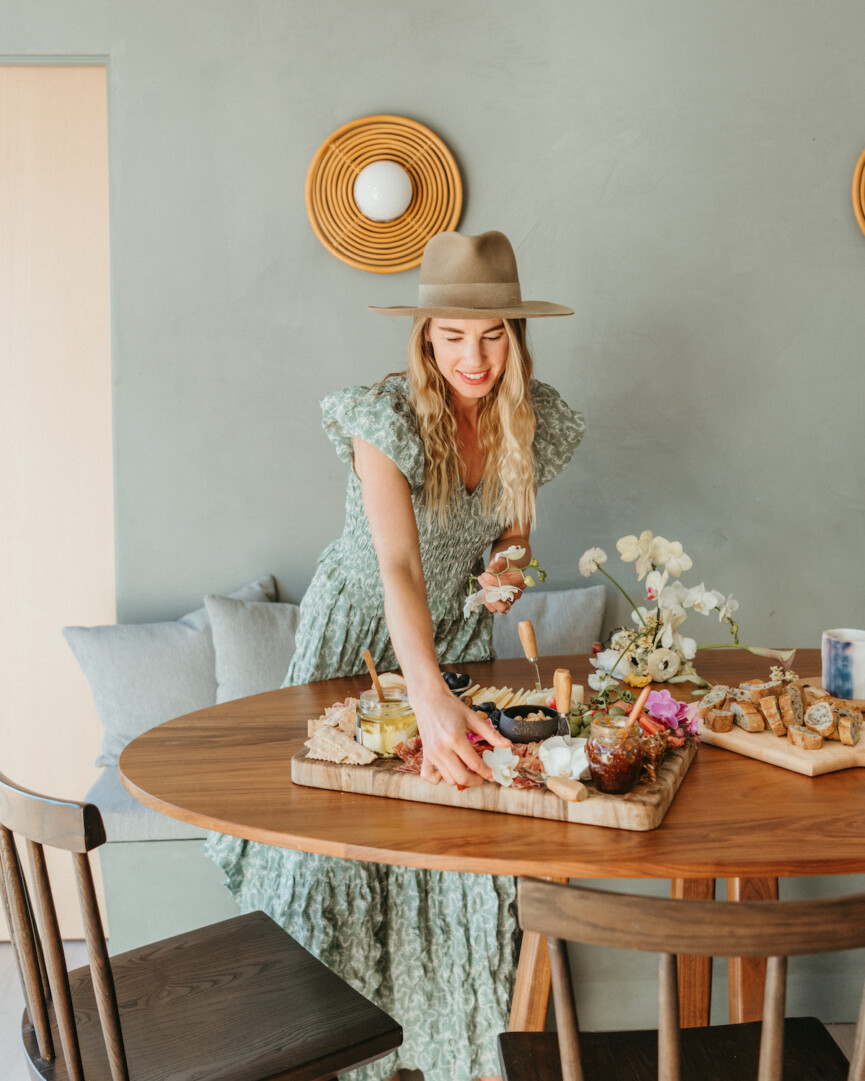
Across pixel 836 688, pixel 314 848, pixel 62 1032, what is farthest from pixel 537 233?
pixel 62 1032

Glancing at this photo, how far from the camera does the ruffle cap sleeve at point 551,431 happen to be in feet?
6.82

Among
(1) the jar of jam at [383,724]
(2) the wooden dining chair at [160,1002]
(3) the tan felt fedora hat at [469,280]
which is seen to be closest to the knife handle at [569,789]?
(1) the jar of jam at [383,724]

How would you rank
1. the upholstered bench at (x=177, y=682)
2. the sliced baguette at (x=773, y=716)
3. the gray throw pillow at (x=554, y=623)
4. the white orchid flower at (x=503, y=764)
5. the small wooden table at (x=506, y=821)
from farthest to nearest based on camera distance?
the gray throw pillow at (x=554, y=623) < the upholstered bench at (x=177, y=682) < the sliced baguette at (x=773, y=716) < the white orchid flower at (x=503, y=764) < the small wooden table at (x=506, y=821)

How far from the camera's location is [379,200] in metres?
2.70

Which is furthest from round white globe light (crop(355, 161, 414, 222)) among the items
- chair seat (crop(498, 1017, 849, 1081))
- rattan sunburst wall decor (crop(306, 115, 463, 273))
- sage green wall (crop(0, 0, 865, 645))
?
chair seat (crop(498, 1017, 849, 1081))

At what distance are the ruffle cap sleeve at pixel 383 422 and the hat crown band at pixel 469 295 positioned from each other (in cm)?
19

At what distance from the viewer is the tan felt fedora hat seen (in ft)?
6.07

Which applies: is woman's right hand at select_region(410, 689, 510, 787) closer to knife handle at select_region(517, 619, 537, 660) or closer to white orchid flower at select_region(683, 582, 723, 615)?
knife handle at select_region(517, 619, 537, 660)

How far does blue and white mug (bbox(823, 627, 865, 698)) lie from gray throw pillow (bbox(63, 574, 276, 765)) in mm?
1659

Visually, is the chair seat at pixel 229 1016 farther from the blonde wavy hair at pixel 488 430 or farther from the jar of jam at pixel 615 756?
the blonde wavy hair at pixel 488 430

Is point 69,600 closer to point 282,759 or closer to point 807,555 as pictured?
point 282,759

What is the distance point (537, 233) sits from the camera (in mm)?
2805

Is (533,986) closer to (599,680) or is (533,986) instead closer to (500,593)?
(599,680)

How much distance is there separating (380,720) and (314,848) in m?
0.25
